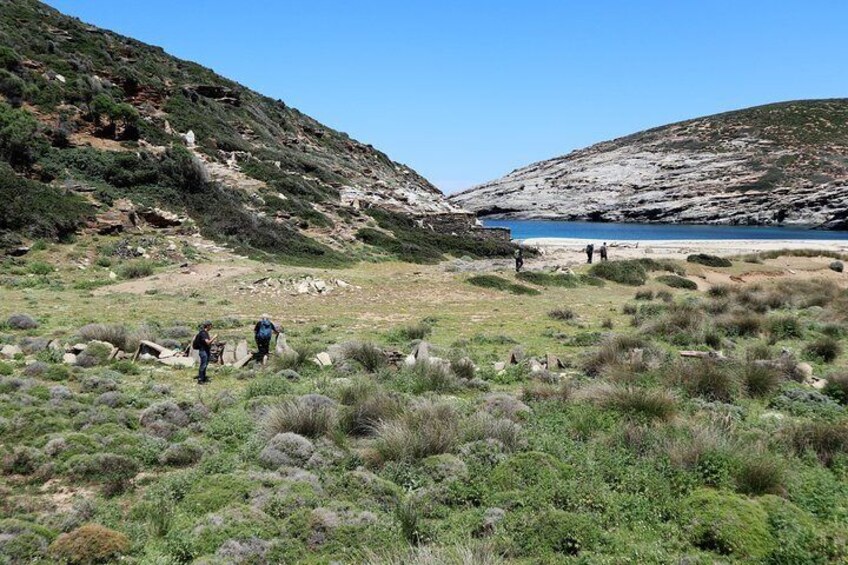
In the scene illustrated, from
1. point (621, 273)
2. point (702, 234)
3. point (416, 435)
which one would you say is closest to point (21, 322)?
point (416, 435)

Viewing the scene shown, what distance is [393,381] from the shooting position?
472 inches

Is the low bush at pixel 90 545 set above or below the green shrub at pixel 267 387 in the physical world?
above

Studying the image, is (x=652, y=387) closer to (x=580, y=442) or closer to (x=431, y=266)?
(x=580, y=442)

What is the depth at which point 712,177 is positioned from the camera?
121938 mm

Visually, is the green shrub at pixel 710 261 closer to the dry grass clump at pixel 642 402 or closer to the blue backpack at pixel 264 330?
the dry grass clump at pixel 642 402

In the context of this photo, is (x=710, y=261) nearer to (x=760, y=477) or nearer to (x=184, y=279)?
(x=184, y=279)

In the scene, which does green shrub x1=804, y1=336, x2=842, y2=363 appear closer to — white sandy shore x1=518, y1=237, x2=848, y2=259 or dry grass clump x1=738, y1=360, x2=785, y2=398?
dry grass clump x1=738, y1=360, x2=785, y2=398

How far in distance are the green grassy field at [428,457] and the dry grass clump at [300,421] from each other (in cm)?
3

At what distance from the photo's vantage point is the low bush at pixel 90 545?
212 inches

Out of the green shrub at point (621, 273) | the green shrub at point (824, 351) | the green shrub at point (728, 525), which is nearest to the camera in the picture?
the green shrub at point (728, 525)

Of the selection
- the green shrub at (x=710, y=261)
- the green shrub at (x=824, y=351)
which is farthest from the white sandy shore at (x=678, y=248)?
the green shrub at (x=824, y=351)

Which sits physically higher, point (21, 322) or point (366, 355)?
point (21, 322)

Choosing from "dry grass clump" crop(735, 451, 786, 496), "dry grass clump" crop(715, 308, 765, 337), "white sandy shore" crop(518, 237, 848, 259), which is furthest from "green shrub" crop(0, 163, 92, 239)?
"white sandy shore" crop(518, 237, 848, 259)

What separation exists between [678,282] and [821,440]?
90.9 ft
